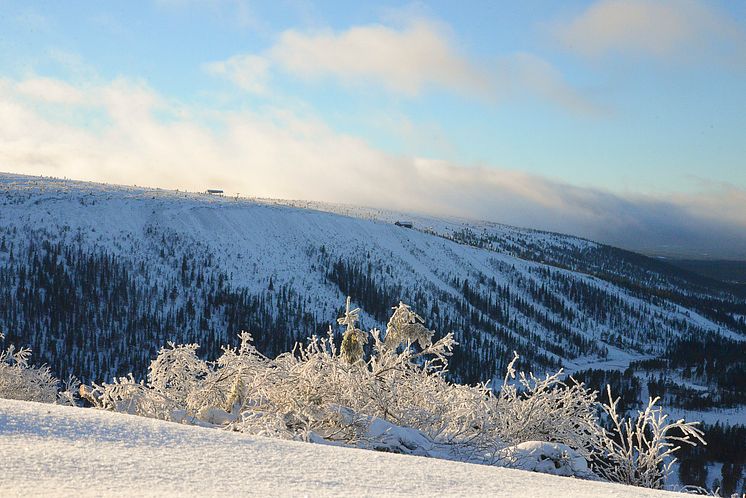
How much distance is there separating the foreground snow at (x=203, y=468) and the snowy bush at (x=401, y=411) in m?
1.78

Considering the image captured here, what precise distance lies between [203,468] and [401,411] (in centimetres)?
445

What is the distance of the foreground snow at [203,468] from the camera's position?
3.88 m

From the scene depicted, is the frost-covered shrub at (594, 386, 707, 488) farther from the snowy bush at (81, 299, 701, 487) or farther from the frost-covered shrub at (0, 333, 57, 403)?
the frost-covered shrub at (0, 333, 57, 403)

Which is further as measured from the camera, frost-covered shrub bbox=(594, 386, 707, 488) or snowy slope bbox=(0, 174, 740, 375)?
snowy slope bbox=(0, 174, 740, 375)

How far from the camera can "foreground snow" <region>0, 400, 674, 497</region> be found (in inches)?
153

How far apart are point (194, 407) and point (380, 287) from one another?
396 ft

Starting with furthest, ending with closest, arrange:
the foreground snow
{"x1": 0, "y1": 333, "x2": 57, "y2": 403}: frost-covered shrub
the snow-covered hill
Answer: the snow-covered hill → {"x1": 0, "y1": 333, "x2": 57, "y2": 403}: frost-covered shrub → the foreground snow

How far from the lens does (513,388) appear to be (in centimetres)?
861

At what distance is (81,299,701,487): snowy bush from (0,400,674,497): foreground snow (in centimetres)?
178

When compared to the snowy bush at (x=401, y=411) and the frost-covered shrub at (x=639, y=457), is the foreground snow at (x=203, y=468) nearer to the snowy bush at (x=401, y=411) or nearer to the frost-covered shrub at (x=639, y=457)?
the snowy bush at (x=401, y=411)

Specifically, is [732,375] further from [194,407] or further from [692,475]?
[194,407]

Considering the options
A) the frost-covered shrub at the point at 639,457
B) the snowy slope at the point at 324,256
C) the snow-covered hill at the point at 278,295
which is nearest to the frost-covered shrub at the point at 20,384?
the frost-covered shrub at the point at 639,457

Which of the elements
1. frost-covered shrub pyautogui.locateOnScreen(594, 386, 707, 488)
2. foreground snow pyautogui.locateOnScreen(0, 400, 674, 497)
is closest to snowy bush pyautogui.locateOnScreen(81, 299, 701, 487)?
frost-covered shrub pyautogui.locateOnScreen(594, 386, 707, 488)

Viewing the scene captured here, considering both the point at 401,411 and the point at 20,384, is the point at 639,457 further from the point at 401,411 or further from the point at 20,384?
the point at 20,384
